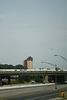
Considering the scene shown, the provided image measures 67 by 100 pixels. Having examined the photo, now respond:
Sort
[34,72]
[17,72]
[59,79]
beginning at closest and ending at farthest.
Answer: [17,72] < [34,72] < [59,79]

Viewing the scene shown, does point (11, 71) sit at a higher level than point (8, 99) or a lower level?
higher

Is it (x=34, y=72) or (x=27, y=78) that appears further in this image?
→ (x=27, y=78)

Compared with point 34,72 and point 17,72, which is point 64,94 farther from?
point 34,72

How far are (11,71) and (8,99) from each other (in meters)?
56.2

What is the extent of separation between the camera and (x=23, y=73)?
105875 millimetres

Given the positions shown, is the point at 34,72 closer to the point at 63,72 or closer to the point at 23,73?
the point at 23,73

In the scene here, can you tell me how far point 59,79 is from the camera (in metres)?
152

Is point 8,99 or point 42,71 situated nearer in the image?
point 8,99

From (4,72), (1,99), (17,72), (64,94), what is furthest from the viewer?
(17,72)

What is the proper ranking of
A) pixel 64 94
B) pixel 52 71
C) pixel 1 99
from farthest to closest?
pixel 52 71 → pixel 64 94 → pixel 1 99

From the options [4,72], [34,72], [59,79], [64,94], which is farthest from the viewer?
[59,79]

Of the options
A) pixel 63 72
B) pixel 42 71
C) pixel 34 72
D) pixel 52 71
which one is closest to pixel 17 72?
pixel 34 72

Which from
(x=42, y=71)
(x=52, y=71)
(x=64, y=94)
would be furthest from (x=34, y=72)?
(x=64, y=94)

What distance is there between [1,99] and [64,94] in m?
15.3
